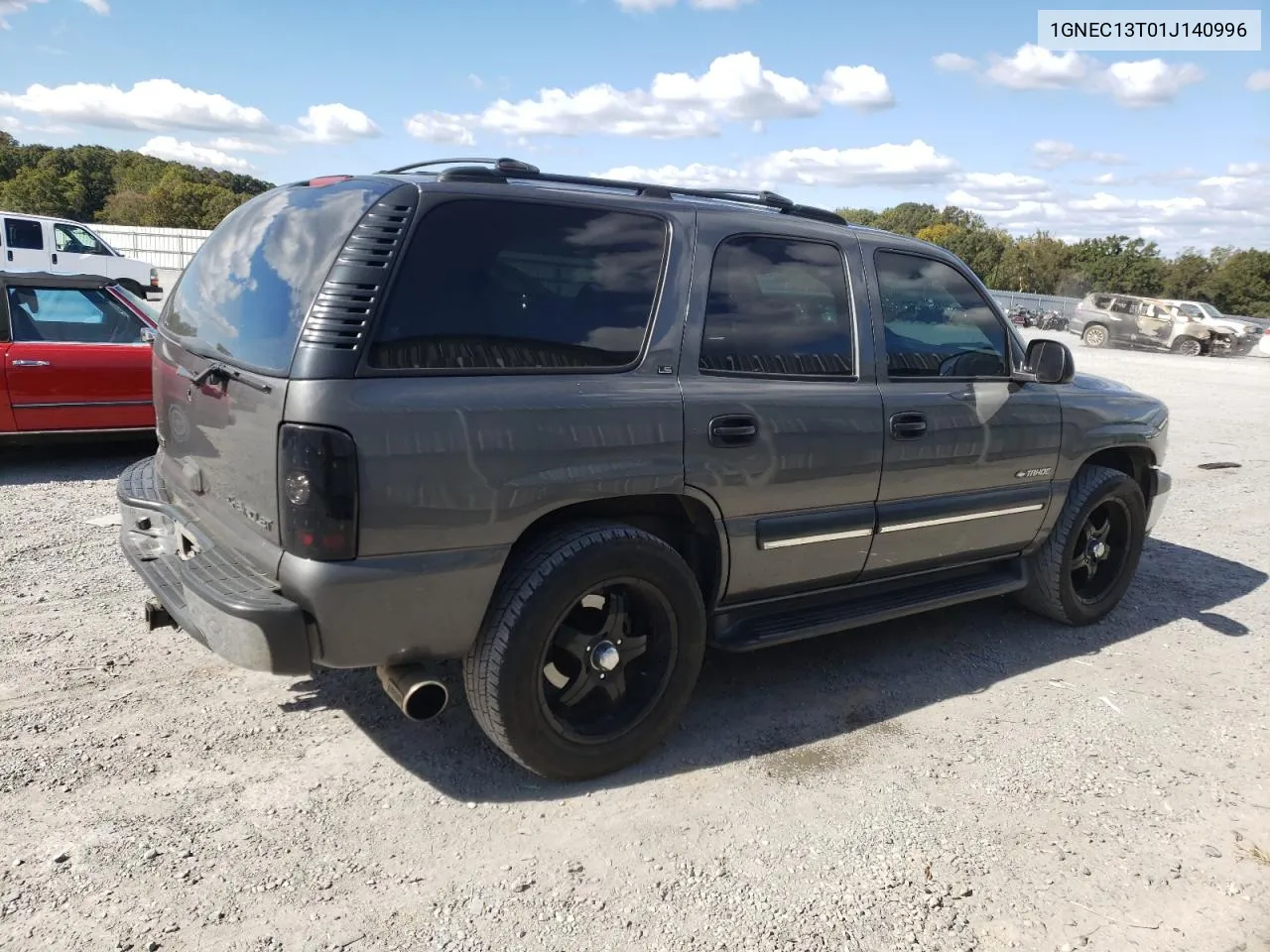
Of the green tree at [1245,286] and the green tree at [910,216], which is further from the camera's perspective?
the green tree at [910,216]

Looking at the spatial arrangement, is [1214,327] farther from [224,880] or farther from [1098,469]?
[224,880]

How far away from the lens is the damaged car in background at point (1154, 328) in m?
→ 26.5

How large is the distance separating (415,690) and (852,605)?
1.94 metres

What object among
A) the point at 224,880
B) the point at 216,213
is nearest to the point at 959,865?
the point at 224,880

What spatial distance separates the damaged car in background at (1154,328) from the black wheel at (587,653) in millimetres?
27582

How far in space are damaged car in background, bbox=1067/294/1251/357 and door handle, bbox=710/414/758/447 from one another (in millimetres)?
27251

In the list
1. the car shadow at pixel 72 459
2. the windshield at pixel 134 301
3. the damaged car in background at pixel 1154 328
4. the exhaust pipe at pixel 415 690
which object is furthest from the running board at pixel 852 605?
the damaged car in background at pixel 1154 328

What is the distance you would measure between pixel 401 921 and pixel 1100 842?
7.29 feet

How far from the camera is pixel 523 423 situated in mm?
2797

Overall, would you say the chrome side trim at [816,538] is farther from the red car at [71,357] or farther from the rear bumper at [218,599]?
the red car at [71,357]

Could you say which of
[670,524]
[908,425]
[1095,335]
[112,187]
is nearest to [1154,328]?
[1095,335]

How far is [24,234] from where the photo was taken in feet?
60.9

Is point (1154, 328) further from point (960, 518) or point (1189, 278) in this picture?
point (1189, 278)

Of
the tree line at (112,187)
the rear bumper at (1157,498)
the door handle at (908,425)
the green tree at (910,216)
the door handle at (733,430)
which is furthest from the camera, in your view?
the green tree at (910,216)
